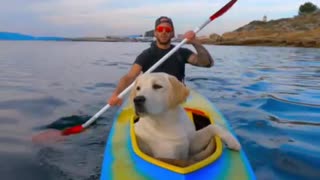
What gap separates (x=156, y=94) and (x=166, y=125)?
0.43m

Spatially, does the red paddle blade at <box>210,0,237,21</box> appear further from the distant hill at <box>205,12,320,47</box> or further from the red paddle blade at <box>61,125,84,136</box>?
the distant hill at <box>205,12,320,47</box>

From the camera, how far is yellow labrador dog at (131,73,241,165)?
4.09m

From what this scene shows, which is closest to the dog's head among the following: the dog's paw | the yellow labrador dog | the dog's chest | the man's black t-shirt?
the yellow labrador dog

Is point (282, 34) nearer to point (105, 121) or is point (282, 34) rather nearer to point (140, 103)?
point (105, 121)

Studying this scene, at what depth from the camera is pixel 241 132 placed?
8.05m

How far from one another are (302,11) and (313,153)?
115m

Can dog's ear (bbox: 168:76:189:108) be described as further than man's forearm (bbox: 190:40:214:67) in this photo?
No

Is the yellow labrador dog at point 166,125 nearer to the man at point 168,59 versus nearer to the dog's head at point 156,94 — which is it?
the dog's head at point 156,94

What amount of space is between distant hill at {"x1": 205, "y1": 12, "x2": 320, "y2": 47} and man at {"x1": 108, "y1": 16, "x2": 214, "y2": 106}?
5198 cm

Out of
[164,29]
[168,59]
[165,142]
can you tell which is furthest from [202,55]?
[165,142]

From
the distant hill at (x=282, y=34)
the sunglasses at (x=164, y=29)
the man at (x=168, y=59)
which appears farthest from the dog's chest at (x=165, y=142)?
the distant hill at (x=282, y=34)

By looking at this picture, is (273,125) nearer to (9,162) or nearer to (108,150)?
(108,150)

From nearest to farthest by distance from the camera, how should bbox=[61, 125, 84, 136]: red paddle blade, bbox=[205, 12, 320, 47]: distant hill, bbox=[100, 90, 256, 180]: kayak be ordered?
1. bbox=[100, 90, 256, 180]: kayak
2. bbox=[61, 125, 84, 136]: red paddle blade
3. bbox=[205, 12, 320, 47]: distant hill

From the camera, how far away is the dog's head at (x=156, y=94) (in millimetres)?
4027
